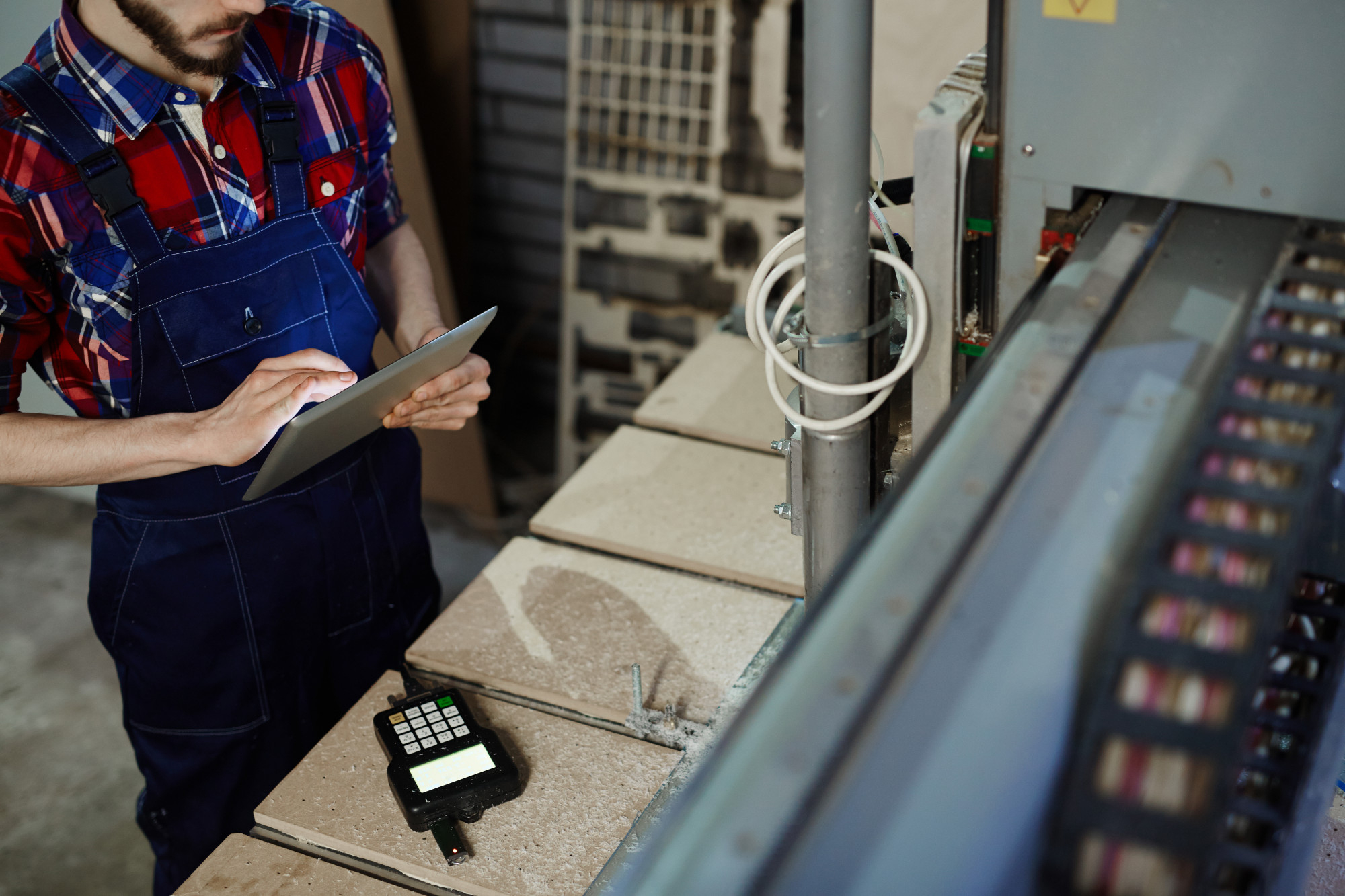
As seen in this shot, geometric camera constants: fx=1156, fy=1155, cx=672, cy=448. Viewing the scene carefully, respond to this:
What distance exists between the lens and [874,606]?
685mm

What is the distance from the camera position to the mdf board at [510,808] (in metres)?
1.26

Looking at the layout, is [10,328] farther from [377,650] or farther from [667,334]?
→ [667,334]

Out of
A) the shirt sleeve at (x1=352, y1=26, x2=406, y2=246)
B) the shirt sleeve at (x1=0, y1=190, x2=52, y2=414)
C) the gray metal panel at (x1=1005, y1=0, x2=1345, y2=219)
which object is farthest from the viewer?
the shirt sleeve at (x1=352, y1=26, x2=406, y2=246)

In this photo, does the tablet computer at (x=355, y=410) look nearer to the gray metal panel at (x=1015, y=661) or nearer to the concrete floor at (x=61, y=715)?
the gray metal panel at (x=1015, y=661)

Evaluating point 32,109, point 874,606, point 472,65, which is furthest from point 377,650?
point 472,65

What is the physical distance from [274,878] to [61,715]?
1991 mm

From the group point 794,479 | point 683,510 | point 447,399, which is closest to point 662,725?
point 794,479

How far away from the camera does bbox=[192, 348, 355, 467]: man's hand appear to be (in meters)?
1.48

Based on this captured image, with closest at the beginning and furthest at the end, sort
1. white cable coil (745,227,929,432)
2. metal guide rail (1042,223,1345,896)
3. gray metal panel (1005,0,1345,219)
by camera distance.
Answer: metal guide rail (1042,223,1345,896) < gray metal panel (1005,0,1345,219) < white cable coil (745,227,929,432)

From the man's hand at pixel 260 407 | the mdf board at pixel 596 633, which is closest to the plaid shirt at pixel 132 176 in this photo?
the man's hand at pixel 260 407

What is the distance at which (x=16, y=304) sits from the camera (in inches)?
56.7

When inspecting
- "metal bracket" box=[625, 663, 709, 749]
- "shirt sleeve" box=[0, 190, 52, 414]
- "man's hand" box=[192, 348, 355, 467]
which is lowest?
"metal bracket" box=[625, 663, 709, 749]

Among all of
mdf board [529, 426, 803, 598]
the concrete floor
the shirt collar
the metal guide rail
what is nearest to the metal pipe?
the metal guide rail

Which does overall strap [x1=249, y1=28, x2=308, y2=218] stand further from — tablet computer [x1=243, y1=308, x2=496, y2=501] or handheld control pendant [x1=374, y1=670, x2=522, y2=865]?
handheld control pendant [x1=374, y1=670, x2=522, y2=865]
